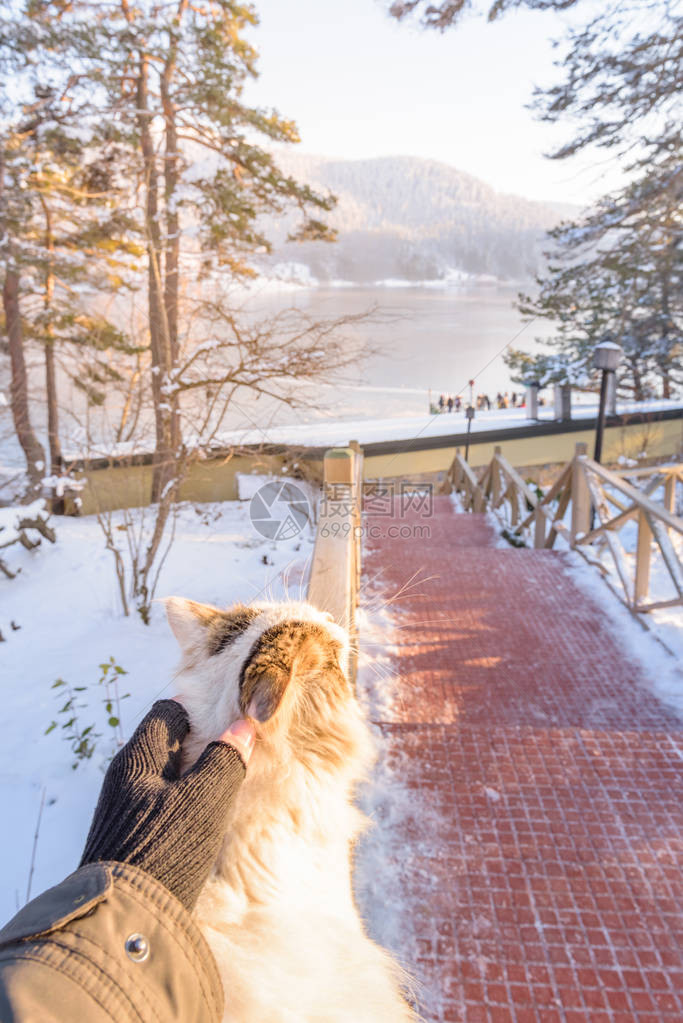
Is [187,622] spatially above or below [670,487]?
above

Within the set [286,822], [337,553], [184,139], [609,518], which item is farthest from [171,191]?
[286,822]

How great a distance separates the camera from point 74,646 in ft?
19.6

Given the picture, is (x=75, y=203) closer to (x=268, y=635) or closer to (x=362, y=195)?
(x=268, y=635)

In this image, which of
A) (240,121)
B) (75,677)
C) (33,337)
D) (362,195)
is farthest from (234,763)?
(362,195)

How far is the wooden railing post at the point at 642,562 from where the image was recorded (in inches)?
163

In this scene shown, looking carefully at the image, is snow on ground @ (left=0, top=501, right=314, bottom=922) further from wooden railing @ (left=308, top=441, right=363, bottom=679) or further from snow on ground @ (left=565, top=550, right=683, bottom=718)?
snow on ground @ (left=565, top=550, right=683, bottom=718)

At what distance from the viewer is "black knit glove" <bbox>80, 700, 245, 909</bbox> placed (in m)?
0.94

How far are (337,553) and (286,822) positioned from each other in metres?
1.78

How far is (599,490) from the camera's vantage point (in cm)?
539

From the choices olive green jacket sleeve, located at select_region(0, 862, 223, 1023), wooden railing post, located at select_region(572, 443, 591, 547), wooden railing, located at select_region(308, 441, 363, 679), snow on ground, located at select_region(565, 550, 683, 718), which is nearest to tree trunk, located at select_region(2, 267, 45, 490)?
wooden railing, located at select_region(308, 441, 363, 679)

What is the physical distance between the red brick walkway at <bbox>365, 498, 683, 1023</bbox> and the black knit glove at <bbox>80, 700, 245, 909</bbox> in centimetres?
115

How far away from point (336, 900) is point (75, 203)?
480 inches

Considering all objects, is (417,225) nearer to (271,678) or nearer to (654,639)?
(654,639)

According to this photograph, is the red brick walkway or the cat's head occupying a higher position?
the cat's head
